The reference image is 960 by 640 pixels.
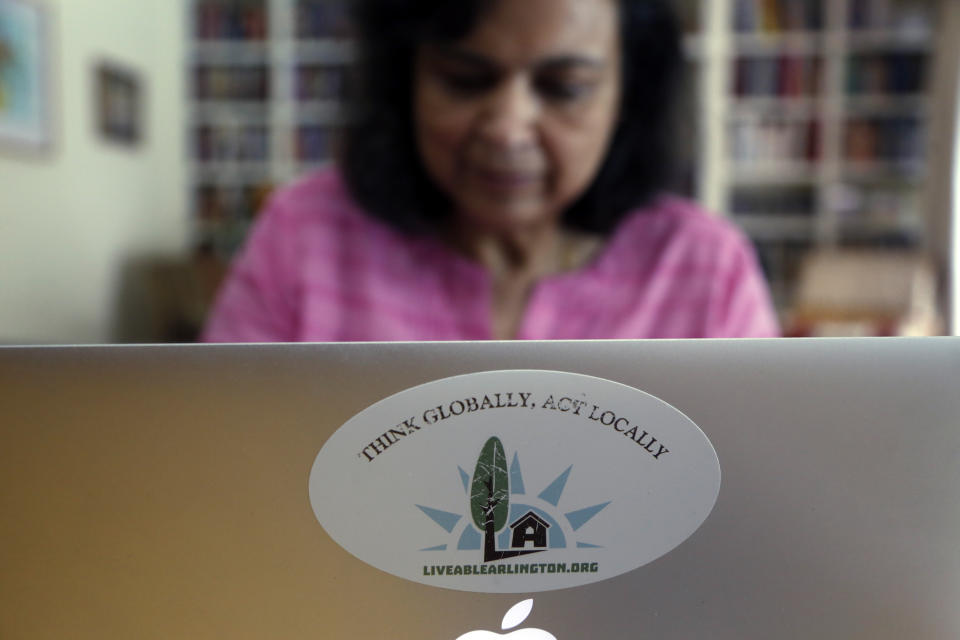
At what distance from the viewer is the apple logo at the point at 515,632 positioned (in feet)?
1.42

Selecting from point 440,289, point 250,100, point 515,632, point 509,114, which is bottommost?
point 515,632

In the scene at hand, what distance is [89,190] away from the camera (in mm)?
3828

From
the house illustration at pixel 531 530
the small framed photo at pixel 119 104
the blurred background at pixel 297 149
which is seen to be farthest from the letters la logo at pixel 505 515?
the small framed photo at pixel 119 104

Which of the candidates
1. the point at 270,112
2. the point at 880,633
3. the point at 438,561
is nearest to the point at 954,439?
the point at 880,633

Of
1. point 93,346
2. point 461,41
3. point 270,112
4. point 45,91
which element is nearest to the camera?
point 93,346

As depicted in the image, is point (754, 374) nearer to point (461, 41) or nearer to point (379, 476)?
point (379, 476)

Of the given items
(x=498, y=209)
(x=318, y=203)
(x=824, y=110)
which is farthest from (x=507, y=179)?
(x=824, y=110)

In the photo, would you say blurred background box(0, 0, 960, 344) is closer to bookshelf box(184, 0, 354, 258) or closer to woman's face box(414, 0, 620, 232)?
bookshelf box(184, 0, 354, 258)

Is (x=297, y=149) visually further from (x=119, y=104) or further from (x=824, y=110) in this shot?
(x=824, y=110)

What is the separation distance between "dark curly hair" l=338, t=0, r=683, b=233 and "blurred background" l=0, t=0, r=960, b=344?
2.29 meters

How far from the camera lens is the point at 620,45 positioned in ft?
3.91

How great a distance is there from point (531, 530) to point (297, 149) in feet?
13.6

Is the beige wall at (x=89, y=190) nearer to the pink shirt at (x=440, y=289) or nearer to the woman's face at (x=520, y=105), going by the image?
the pink shirt at (x=440, y=289)

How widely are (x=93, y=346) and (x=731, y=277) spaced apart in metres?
0.97
